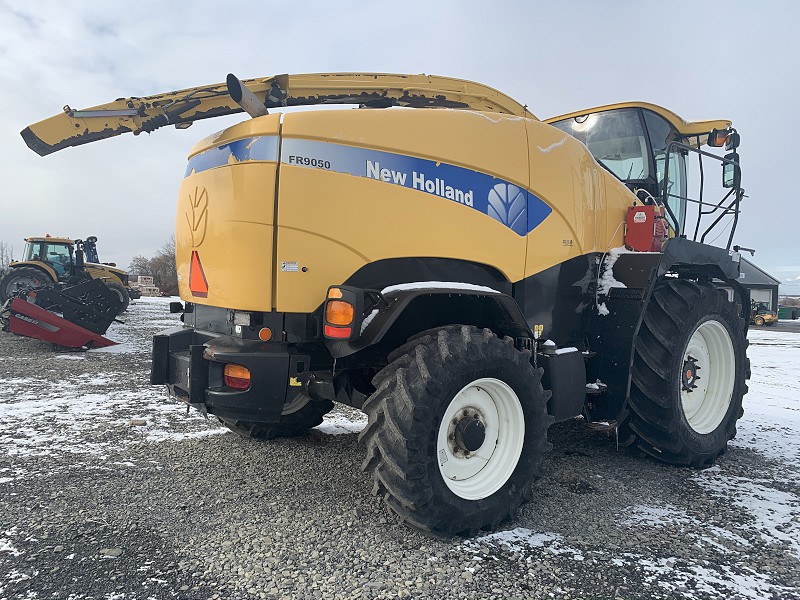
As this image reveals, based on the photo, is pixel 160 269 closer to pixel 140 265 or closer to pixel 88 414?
pixel 140 265

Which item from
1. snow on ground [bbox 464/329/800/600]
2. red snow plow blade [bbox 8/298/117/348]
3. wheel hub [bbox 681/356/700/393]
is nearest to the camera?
snow on ground [bbox 464/329/800/600]

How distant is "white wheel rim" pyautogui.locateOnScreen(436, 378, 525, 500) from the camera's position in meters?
3.12

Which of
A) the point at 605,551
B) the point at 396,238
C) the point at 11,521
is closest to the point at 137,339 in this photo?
the point at 11,521

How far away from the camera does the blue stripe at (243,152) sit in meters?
3.08

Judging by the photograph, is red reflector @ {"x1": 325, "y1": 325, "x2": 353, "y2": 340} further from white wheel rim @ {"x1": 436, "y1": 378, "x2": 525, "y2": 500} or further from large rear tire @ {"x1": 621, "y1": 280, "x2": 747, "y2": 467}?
large rear tire @ {"x1": 621, "y1": 280, "x2": 747, "y2": 467}

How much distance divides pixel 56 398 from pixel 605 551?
19.8 ft

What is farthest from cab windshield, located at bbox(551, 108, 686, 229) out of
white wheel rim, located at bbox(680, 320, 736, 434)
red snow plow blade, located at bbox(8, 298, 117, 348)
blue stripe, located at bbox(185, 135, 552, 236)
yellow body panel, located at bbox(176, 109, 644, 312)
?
red snow plow blade, located at bbox(8, 298, 117, 348)

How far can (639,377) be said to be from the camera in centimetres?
420

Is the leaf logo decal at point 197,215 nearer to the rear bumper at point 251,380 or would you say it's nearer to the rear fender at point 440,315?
the rear bumper at point 251,380

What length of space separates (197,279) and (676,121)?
4.44m

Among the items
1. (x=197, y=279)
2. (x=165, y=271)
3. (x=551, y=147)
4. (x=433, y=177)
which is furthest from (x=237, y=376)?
(x=165, y=271)

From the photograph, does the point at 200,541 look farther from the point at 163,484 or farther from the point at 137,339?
the point at 137,339

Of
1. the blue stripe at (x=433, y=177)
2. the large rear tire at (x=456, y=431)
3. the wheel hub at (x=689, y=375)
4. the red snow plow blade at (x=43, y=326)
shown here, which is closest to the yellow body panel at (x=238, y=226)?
the blue stripe at (x=433, y=177)

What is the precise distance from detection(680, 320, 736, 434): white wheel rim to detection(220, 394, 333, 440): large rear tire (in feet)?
10.5
